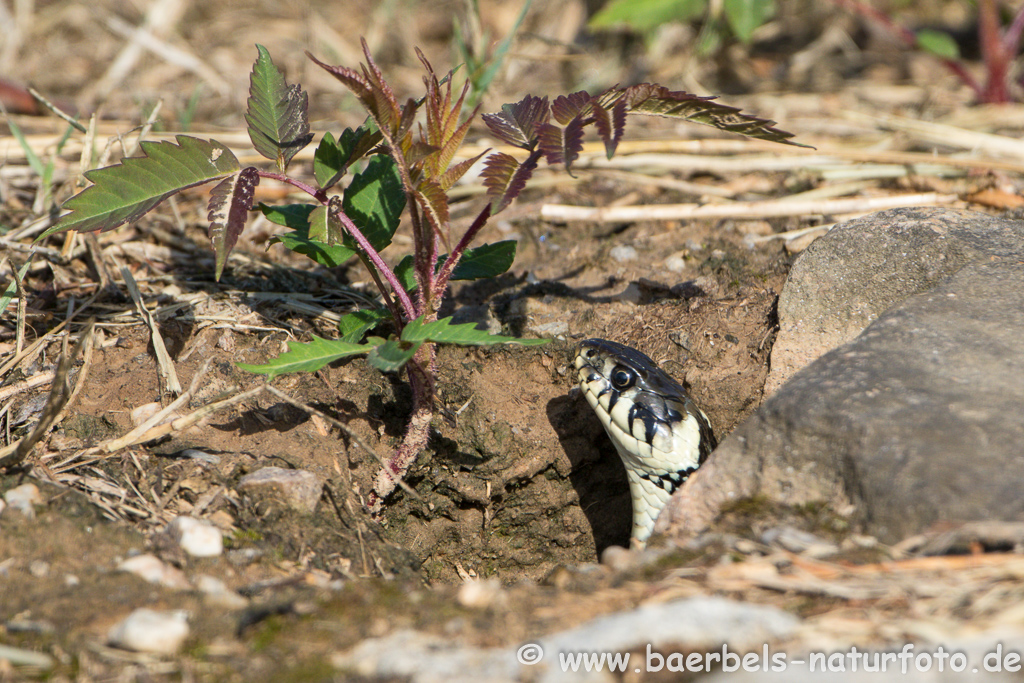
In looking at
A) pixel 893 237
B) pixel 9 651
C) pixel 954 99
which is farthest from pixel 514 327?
pixel 954 99

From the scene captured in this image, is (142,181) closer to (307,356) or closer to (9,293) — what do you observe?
(307,356)

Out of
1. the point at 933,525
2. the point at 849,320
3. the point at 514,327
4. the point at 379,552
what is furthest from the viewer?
the point at 514,327

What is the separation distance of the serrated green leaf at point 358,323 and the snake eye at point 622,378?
102 centimetres

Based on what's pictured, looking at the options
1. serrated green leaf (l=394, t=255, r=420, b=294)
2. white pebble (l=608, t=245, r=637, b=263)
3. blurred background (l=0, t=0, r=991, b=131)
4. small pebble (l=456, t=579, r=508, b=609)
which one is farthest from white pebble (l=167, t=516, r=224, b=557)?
blurred background (l=0, t=0, r=991, b=131)

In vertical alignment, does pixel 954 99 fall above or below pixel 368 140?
above

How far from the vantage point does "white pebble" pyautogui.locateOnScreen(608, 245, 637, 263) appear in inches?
145

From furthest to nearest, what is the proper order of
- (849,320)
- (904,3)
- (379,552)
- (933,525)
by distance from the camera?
(904,3) → (849,320) → (379,552) → (933,525)

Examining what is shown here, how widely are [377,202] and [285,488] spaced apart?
3.32ft

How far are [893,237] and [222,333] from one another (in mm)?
2692

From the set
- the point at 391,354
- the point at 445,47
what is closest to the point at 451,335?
the point at 391,354

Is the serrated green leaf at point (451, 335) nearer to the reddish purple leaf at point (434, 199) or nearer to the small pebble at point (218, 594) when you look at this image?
the reddish purple leaf at point (434, 199)

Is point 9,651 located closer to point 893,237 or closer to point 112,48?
point 893,237

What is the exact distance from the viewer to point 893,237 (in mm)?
2936

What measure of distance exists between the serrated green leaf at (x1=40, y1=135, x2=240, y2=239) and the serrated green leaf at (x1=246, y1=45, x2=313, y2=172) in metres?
0.17
